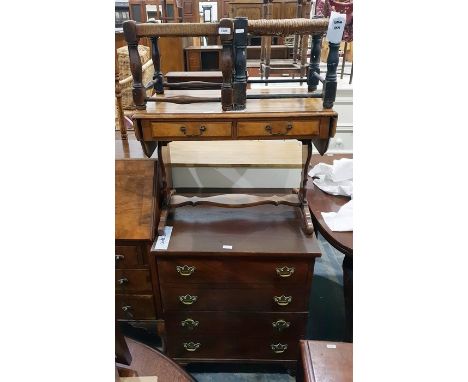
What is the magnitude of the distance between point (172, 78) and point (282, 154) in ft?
3.87

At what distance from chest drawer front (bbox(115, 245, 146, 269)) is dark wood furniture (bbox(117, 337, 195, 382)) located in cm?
39

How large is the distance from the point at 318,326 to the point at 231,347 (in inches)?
23.6

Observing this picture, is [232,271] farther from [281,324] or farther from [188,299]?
[281,324]

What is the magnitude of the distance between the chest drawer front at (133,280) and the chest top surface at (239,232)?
7.4 inches

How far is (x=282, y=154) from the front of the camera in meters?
1.95

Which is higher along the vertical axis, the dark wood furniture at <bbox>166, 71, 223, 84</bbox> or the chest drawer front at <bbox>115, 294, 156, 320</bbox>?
the dark wood furniture at <bbox>166, 71, 223, 84</bbox>

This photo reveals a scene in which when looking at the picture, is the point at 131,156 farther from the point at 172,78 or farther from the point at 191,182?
the point at 172,78

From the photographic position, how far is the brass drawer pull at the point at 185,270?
A: 1.51 m

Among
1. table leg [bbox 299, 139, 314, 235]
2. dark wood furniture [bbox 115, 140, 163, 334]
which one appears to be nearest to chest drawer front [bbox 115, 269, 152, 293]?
dark wood furniture [bbox 115, 140, 163, 334]

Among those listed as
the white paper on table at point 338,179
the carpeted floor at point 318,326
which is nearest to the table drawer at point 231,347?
the carpeted floor at point 318,326

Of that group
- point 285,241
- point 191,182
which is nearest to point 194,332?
point 285,241

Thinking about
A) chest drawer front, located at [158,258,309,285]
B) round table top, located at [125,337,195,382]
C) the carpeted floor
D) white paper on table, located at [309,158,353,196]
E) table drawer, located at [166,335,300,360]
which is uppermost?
white paper on table, located at [309,158,353,196]

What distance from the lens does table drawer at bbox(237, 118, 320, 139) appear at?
4.27 feet

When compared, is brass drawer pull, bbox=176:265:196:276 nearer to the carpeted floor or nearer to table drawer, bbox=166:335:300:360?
table drawer, bbox=166:335:300:360
